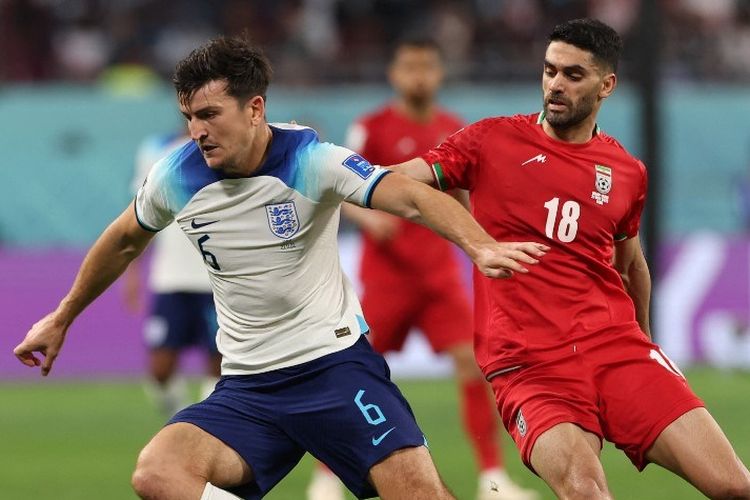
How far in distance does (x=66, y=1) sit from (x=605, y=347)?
14535 millimetres

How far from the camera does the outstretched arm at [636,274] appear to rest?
6469 mm

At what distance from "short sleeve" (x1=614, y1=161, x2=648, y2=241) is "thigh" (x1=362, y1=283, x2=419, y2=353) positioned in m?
3.20

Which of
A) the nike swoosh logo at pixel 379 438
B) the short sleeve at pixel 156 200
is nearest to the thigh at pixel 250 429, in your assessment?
the nike swoosh logo at pixel 379 438

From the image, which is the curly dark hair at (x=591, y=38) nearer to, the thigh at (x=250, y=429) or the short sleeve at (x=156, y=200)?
the short sleeve at (x=156, y=200)

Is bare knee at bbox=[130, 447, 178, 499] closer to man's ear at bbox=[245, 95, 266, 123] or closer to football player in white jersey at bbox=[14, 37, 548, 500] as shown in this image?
football player in white jersey at bbox=[14, 37, 548, 500]

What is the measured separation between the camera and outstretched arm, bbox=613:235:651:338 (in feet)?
21.2

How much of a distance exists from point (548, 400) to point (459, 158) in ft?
3.40

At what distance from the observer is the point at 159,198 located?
5.94m

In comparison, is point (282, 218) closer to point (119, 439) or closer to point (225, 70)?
point (225, 70)

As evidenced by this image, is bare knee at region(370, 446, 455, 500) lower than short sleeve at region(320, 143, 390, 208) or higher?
lower

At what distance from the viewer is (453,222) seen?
18.0 feet

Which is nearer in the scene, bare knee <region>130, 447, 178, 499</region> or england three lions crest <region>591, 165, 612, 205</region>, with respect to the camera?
bare knee <region>130, 447, 178, 499</region>

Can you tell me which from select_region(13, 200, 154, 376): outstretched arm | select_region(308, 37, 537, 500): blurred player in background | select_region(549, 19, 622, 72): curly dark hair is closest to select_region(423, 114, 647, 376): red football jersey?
select_region(549, 19, 622, 72): curly dark hair

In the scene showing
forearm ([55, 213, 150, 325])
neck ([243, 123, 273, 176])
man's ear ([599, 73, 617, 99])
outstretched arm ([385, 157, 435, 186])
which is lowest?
forearm ([55, 213, 150, 325])
